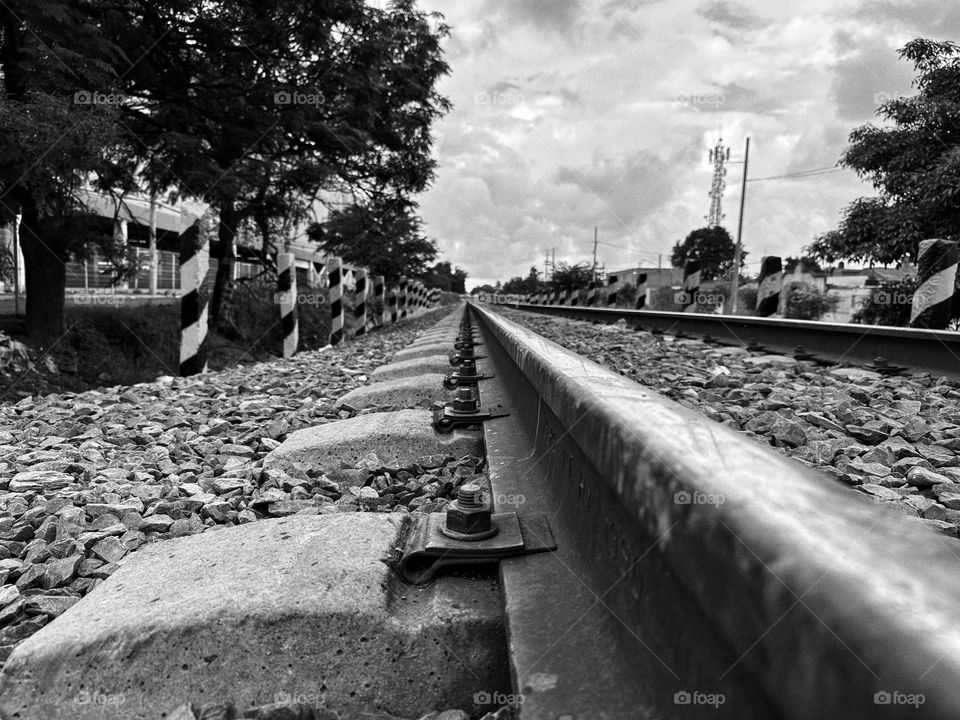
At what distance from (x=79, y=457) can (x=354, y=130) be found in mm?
9199

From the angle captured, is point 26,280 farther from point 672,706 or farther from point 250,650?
point 672,706

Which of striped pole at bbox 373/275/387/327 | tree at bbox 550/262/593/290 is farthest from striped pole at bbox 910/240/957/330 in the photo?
tree at bbox 550/262/593/290

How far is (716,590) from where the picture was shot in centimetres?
53

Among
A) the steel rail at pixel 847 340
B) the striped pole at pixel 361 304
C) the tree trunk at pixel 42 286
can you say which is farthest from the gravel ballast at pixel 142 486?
the striped pole at pixel 361 304

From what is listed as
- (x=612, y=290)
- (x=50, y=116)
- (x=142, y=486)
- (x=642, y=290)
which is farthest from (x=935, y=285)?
(x=612, y=290)

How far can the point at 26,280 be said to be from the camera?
7.31 meters

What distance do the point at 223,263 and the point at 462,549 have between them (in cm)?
1173

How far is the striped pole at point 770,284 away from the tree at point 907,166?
27.3 feet

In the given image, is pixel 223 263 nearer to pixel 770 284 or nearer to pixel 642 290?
pixel 770 284

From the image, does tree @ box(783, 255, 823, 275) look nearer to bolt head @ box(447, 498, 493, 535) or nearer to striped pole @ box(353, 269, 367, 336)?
striped pole @ box(353, 269, 367, 336)

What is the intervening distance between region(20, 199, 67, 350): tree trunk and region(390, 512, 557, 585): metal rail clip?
7421mm

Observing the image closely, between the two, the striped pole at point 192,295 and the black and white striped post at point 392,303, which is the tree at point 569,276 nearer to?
the black and white striped post at point 392,303

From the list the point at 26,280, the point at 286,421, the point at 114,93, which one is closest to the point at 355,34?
the point at 114,93

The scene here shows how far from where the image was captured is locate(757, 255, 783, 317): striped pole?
929 centimetres
